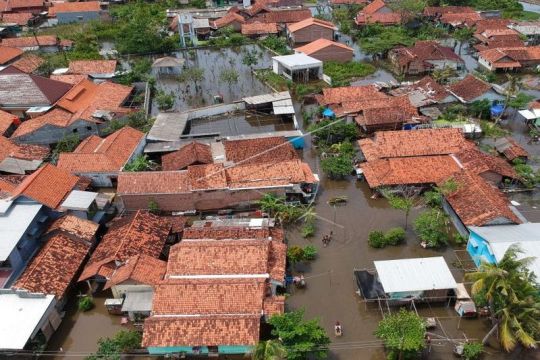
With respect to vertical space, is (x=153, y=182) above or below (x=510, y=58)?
above


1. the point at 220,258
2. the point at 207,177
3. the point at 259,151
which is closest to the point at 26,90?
the point at 207,177

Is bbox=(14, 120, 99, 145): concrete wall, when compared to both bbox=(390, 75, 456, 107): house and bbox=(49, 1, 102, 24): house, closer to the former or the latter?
bbox=(390, 75, 456, 107): house

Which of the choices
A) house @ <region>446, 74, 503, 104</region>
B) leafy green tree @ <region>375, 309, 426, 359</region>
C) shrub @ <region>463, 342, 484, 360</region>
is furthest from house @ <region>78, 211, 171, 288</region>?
house @ <region>446, 74, 503, 104</region>

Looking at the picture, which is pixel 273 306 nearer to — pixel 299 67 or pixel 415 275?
pixel 415 275

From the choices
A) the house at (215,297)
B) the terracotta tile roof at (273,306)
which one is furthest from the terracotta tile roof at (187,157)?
the terracotta tile roof at (273,306)

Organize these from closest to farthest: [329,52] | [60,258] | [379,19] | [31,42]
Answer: [60,258], [329,52], [31,42], [379,19]

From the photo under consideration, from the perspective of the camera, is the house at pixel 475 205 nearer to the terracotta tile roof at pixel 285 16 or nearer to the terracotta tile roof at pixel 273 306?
the terracotta tile roof at pixel 273 306
